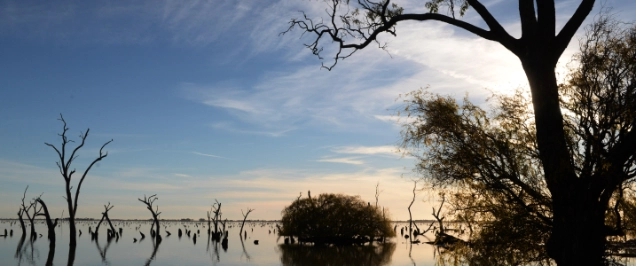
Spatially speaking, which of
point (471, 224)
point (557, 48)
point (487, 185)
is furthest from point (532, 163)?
point (557, 48)

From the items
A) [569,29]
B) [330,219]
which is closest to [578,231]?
[569,29]

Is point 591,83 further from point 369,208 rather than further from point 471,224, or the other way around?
point 369,208

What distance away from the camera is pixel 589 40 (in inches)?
416

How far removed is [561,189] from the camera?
30.2ft

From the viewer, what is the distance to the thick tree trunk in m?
9.04

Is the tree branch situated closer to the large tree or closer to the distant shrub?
the large tree

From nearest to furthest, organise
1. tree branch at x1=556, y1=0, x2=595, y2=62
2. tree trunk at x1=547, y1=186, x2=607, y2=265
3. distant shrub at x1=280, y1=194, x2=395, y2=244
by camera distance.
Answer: tree trunk at x1=547, y1=186, x2=607, y2=265 < tree branch at x1=556, y1=0, x2=595, y2=62 < distant shrub at x1=280, y1=194, x2=395, y2=244

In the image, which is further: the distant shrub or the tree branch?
the distant shrub

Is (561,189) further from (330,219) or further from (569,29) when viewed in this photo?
(330,219)

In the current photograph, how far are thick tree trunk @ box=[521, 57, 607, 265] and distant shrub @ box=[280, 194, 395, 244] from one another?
196ft

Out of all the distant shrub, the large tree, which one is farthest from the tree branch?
the distant shrub

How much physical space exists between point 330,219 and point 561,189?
2361 inches

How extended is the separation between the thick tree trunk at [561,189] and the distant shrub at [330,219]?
59.6m

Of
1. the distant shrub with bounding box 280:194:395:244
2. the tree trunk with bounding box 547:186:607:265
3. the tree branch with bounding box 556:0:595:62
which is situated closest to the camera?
the tree trunk with bounding box 547:186:607:265
